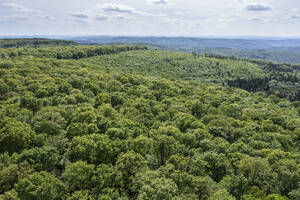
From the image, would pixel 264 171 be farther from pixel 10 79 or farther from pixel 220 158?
Result: pixel 10 79

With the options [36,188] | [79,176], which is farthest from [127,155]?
[36,188]

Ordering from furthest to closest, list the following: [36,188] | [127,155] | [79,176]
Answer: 1. [127,155]
2. [79,176]
3. [36,188]

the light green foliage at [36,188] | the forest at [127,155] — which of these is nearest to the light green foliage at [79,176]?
the forest at [127,155]

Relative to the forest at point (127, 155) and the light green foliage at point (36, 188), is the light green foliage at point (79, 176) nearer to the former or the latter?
the forest at point (127, 155)

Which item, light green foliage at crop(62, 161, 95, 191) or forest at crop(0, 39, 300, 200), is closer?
forest at crop(0, 39, 300, 200)

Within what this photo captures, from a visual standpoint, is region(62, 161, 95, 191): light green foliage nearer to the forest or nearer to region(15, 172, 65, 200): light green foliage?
the forest

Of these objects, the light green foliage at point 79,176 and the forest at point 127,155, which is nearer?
the forest at point 127,155

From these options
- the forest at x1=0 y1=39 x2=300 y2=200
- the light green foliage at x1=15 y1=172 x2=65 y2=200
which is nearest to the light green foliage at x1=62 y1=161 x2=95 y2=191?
the forest at x1=0 y1=39 x2=300 y2=200

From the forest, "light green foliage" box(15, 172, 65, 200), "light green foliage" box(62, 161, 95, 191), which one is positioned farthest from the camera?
"light green foliage" box(62, 161, 95, 191)

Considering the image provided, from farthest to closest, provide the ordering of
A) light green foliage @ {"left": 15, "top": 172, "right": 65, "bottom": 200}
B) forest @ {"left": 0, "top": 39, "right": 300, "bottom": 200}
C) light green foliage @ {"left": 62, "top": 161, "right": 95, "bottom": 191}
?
light green foliage @ {"left": 62, "top": 161, "right": 95, "bottom": 191}, forest @ {"left": 0, "top": 39, "right": 300, "bottom": 200}, light green foliage @ {"left": 15, "top": 172, "right": 65, "bottom": 200}

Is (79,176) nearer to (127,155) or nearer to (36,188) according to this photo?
(36,188)

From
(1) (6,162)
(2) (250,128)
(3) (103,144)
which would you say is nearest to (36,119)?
(1) (6,162)
